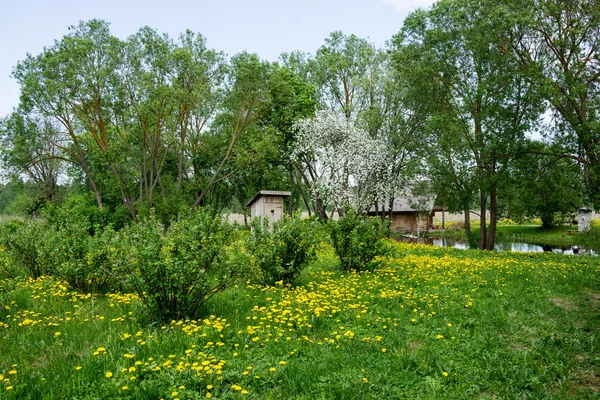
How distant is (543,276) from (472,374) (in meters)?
7.91

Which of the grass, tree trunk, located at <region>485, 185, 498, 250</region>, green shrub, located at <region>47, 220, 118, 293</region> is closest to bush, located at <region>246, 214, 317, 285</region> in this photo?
the grass

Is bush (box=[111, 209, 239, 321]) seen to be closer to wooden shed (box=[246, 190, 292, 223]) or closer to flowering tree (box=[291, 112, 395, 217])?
wooden shed (box=[246, 190, 292, 223])

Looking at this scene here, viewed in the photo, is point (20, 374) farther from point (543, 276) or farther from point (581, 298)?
point (543, 276)

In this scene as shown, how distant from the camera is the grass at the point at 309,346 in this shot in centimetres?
423

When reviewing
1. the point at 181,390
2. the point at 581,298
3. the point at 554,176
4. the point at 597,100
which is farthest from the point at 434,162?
the point at 181,390

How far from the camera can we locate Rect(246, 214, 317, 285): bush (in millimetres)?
8805

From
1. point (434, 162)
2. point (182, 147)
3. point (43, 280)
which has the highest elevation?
point (182, 147)

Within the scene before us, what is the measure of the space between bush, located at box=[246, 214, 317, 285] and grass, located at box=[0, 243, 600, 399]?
17.5 inches

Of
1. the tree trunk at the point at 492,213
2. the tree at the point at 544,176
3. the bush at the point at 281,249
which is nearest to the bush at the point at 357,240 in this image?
the bush at the point at 281,249

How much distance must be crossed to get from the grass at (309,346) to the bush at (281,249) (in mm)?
444

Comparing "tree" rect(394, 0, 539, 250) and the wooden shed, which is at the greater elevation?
"tree" rect(394, 0, 539, 250)

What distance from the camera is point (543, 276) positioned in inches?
436

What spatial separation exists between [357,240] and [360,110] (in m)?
22.4

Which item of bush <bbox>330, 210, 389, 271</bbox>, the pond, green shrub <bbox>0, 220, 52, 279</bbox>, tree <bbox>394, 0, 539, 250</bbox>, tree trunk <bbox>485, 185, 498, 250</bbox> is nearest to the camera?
green shrub <bbox>0, 220, 52, 279</bbox>
